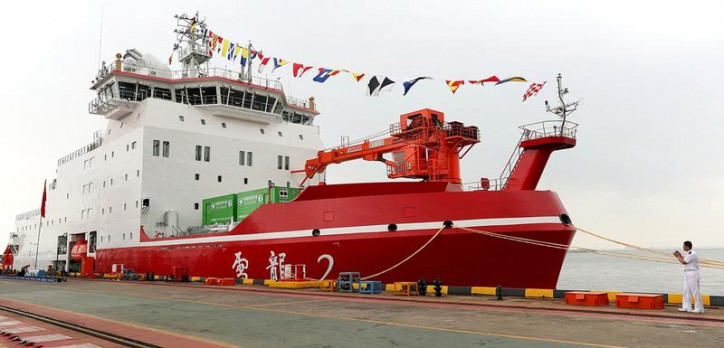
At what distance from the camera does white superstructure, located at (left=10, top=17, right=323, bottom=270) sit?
91.8 ft

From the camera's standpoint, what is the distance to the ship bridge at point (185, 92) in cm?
2964

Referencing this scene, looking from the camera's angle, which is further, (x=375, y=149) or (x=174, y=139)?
(x=174, y=139)

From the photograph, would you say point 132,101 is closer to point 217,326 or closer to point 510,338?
point 217,326

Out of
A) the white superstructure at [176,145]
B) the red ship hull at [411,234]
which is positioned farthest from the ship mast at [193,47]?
the red ship hull at [411,234]

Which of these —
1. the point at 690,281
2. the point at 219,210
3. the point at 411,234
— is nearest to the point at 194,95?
the point at 219,210

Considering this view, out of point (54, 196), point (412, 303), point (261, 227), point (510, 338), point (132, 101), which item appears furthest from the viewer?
point (54, 196)

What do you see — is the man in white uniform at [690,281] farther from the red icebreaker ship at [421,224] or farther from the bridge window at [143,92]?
the bridge window at [143,92]

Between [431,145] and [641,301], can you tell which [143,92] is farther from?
[641,301]

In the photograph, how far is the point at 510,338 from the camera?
707 cm

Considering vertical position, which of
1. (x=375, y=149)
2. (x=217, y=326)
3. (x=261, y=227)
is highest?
(x=375, y=149)

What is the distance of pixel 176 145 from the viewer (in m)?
28.4

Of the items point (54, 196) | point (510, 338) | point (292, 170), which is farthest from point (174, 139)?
point (510, 338)

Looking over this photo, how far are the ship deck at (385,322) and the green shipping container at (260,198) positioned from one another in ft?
25.6

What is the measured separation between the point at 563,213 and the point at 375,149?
8.52m
